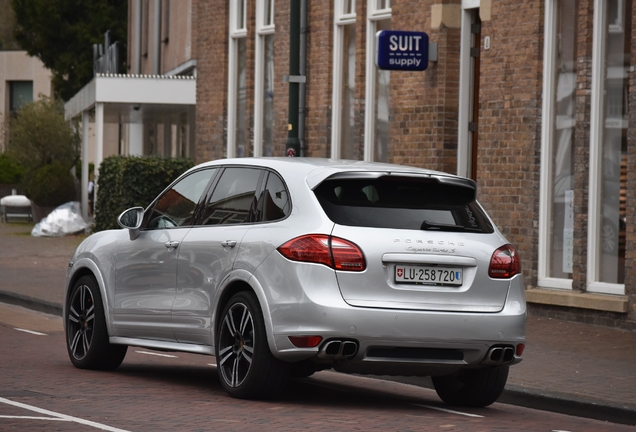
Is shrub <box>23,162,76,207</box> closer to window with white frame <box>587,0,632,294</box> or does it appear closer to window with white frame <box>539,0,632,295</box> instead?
window with white frame <box>539,0,632,295</box>

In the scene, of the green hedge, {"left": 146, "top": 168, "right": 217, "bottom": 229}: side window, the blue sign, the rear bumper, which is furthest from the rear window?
the green hedge

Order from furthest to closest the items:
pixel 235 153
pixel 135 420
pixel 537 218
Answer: pixel 235 153 < pixel 537 218 < pixel 135 420

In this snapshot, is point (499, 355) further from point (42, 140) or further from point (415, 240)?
point (42, 140)

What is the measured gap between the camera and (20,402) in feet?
27.6

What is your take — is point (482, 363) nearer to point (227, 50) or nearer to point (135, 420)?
point (135, 420)

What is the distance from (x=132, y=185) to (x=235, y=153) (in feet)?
12.9

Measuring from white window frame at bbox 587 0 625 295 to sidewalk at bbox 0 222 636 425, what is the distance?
738mm

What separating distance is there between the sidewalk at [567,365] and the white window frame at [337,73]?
462cm

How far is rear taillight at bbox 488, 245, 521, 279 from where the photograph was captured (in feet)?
28.0

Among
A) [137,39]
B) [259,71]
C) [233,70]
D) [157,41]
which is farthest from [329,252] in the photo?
[137,39]

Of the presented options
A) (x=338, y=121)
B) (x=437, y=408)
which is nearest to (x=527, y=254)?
(x=338, y=121)

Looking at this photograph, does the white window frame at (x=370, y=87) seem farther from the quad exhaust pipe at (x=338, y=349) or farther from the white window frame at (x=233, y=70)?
the quad exhaust pipe at (x=338, y=349)

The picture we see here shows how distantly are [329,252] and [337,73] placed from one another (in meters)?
11.9

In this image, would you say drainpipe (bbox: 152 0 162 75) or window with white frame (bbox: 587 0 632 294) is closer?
window with white frame (bbox: 587 0 632 294)
